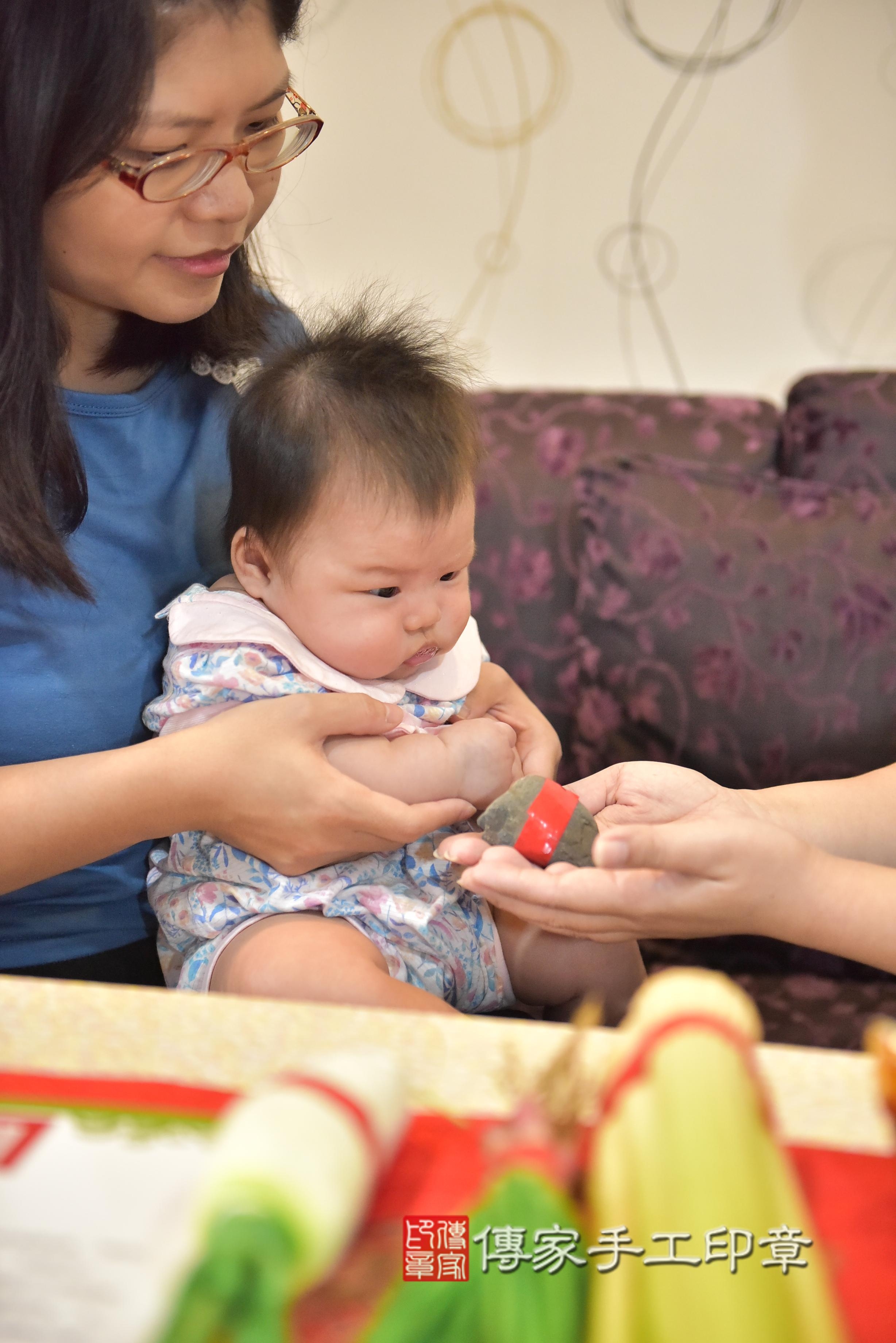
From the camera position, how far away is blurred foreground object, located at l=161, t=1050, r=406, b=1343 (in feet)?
1.33

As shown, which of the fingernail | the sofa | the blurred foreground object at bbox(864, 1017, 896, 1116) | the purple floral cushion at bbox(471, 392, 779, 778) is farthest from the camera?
the purple floral cushion at bbox(471, 392, 779, 778)

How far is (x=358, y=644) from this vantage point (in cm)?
111

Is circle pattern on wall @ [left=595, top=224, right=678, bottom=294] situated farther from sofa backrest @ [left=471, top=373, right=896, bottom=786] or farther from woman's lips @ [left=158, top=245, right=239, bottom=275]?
woman's lips @ [left=158, top=245, right=239, bottom=275]

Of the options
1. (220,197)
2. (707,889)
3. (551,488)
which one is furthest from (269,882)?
(551,488)

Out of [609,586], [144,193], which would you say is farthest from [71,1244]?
[609,586]

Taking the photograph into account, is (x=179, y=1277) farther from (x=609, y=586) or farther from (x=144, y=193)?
(x=609, y=586)

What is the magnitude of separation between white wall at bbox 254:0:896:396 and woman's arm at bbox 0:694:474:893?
1.35m

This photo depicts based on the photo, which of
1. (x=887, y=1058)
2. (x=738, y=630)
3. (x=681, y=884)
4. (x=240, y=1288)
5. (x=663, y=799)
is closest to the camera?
(x=240, y=1288)

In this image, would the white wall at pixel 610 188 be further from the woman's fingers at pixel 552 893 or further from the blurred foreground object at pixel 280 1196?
the blurred foreground object at pixel 280 1196

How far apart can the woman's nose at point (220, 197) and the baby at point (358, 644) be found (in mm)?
185

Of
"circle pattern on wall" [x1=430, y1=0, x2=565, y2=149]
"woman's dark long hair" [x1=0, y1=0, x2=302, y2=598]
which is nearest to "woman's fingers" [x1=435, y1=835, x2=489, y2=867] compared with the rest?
"woman's dark long hair" [x1=0, y1=0, x2=302, y2=598]

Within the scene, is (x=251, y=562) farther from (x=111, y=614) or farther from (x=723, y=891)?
(x=723, y=891)

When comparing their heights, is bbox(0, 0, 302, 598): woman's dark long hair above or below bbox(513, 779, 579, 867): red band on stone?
above

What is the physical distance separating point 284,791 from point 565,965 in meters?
0.38
